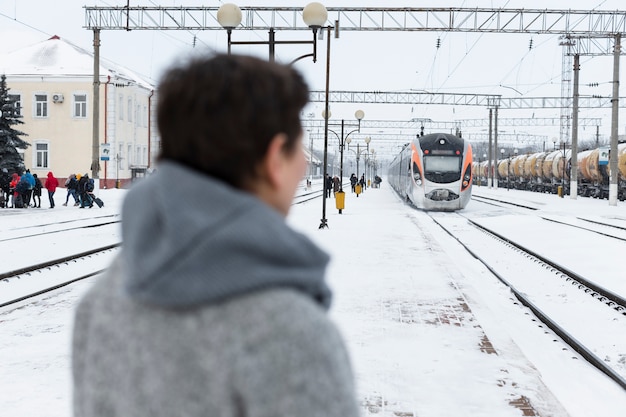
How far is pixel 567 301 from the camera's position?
949 centimetres

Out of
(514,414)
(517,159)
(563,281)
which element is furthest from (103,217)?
(517,159)

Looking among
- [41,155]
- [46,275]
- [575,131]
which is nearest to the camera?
[46,275]

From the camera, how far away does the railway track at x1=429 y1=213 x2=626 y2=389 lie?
684cm

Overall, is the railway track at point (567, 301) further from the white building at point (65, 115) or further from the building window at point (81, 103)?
the building window at point (81, 103)

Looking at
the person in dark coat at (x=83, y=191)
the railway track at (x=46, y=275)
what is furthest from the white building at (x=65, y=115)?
the railway track at (x=46, y=275)

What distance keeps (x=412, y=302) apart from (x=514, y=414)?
156 inches

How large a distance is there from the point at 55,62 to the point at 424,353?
43225 millimetres

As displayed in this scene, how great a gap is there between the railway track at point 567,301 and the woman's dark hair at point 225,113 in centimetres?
521

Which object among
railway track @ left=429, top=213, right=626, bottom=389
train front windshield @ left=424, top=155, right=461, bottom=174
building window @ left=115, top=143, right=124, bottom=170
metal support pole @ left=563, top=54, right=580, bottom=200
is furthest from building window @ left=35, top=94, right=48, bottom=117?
railway track @ left=429, top=213, right=626, bottom=389

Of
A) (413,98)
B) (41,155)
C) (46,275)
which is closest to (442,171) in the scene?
(46,275)

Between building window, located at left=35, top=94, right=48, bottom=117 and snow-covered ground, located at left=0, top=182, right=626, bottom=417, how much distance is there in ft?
119

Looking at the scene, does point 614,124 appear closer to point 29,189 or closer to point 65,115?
point 29,189

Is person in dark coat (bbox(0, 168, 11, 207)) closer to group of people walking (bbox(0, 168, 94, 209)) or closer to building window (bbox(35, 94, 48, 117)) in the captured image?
group of people walking (bbox(0, 168, 94, 209))

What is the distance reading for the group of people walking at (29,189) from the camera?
1013 inches
